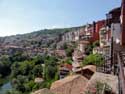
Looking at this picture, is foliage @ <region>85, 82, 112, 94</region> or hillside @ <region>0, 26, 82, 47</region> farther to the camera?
hillside @ <region>0, 26, 82, 47</region>

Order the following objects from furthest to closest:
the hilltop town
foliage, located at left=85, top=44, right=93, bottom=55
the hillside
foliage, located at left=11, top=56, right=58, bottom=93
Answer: the hillside, foliage, located at left=85, top=44, right=93, bottom=55, foliage, located at left=11, top=56, right=58, bottom=93, the hilltop town

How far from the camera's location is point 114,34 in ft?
45.2

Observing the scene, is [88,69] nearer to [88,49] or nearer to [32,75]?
[88,49]

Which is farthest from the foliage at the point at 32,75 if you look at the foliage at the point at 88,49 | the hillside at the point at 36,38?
the hillside at the point at 36,38

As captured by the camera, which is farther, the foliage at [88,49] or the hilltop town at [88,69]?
the foliage at [88,49]

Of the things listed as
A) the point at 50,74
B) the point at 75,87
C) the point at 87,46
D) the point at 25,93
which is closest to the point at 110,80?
the point at 75,87

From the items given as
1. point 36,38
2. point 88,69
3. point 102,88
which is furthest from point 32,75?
point 36,38

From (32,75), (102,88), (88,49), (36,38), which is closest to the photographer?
(102,88)

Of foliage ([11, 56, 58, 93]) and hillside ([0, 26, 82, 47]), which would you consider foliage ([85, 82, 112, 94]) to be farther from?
hillside ([0, 26, 82, 47])

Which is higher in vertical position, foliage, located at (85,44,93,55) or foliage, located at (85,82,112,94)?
foliage, located at (85,82,112,94)

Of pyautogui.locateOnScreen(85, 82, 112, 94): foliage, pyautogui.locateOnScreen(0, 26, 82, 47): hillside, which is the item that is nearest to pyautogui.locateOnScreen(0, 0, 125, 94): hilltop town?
pyautogui.locateOnScreen(85, 82, 112, 94): foliage

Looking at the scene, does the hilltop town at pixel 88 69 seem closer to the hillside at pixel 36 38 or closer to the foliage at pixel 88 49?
the foliage at pixel 88 49

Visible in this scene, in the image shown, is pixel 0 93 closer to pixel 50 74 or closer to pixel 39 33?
pixel 50 74

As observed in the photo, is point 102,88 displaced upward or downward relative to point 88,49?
upward
